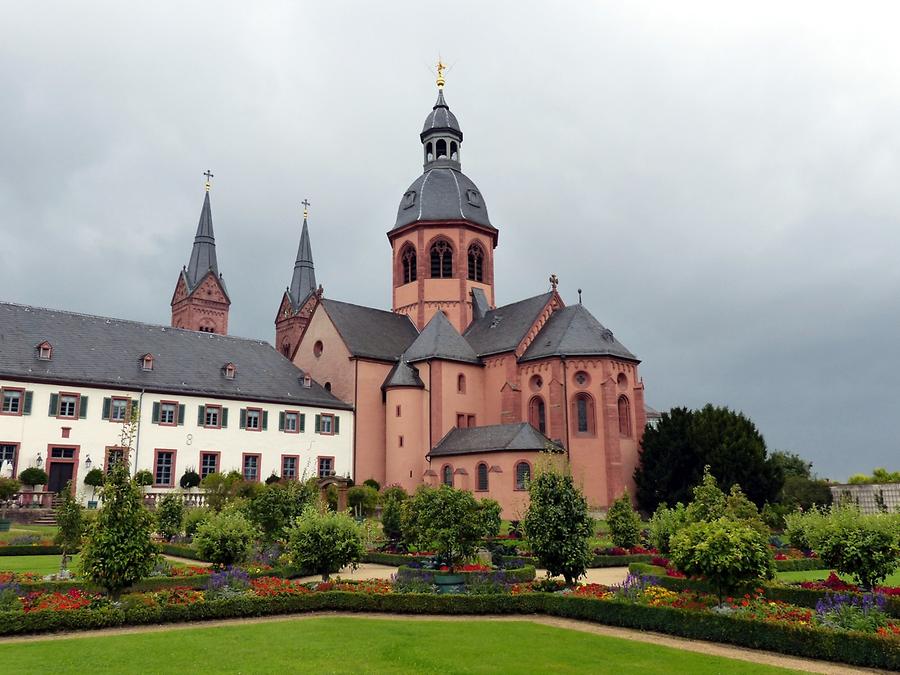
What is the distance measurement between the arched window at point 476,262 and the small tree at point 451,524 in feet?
128

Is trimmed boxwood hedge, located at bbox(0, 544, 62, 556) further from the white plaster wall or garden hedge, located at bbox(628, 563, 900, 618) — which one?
garden hedge, located at bbox(628, 563, 900, 618)

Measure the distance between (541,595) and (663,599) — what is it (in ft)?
9.50

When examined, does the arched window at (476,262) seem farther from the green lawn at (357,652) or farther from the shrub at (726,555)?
the green lawn at (357,652)

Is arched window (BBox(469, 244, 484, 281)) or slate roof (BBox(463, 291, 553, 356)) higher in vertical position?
arched window (BBox(469, 244, 484, 281))

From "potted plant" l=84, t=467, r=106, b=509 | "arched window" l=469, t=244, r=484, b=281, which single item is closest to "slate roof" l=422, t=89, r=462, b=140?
"arched window" l=469, t=244, r=484, b=281

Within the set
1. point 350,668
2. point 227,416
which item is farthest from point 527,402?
point 350,668

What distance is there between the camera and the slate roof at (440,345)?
5247 centimetres

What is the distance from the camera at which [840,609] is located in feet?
46.4

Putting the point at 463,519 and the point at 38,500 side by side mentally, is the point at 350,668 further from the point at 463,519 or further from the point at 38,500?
the point at 38,500

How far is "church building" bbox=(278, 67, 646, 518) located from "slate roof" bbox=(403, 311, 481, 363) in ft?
0.35

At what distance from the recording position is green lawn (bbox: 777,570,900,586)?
2220 cm

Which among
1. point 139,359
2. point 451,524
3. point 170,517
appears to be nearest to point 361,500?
point 170,517

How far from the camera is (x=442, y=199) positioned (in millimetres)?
60344

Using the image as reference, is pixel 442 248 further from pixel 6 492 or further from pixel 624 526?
pixel 6 492
